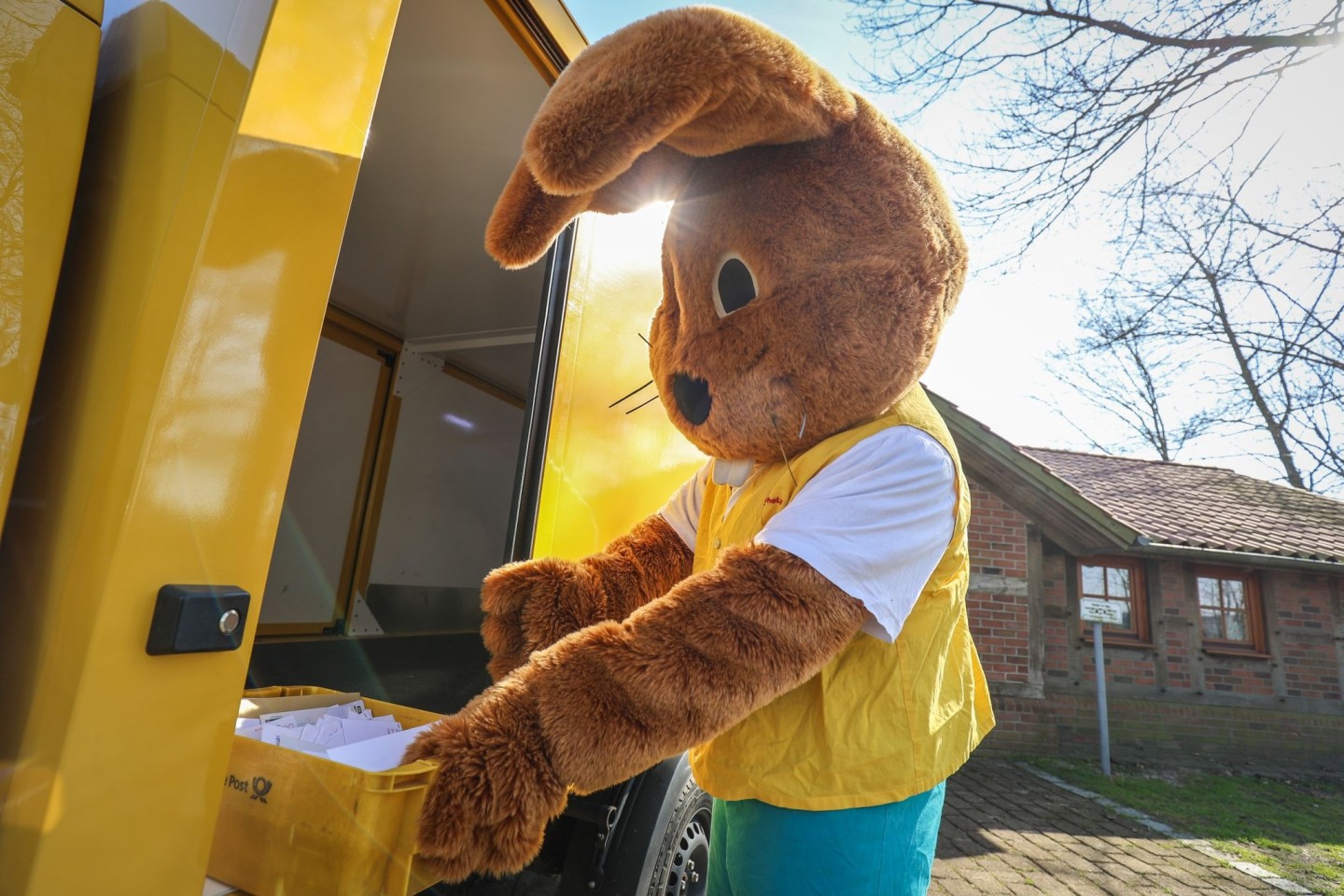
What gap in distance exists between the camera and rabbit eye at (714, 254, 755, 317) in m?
1.46

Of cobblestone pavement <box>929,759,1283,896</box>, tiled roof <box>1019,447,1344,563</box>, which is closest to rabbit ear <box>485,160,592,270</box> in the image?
cobblestone pavement <box>929,759,1283,896</box>

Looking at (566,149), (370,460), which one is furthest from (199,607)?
(370,460)

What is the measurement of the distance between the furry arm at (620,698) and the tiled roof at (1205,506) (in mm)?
9040

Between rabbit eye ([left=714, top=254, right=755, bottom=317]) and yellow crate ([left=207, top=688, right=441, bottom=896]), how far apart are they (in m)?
1.00

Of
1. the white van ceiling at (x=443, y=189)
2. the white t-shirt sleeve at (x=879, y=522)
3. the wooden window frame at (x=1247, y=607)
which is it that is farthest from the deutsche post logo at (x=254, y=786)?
the wooden window frame at (x=1247, y=607)

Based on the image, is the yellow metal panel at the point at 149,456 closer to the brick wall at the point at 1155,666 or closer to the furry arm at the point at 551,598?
the furry arm at the point at 551,598

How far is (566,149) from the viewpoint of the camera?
1.10m

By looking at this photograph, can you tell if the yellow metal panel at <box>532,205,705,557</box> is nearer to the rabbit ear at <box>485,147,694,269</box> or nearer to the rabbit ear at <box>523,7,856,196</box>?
the rabbit ear at <box>485,147,694,269</box>

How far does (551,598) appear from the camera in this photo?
151 centimetres

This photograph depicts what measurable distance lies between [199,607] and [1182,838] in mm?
7982

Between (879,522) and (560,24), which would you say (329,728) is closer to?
(879,522)

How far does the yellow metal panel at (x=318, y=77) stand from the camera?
1.03 metres

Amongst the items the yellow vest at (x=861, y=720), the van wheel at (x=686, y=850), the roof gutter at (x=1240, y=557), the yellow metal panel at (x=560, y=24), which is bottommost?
the van wheel at (x=686, y=850)

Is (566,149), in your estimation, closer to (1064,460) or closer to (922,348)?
(922,348)
